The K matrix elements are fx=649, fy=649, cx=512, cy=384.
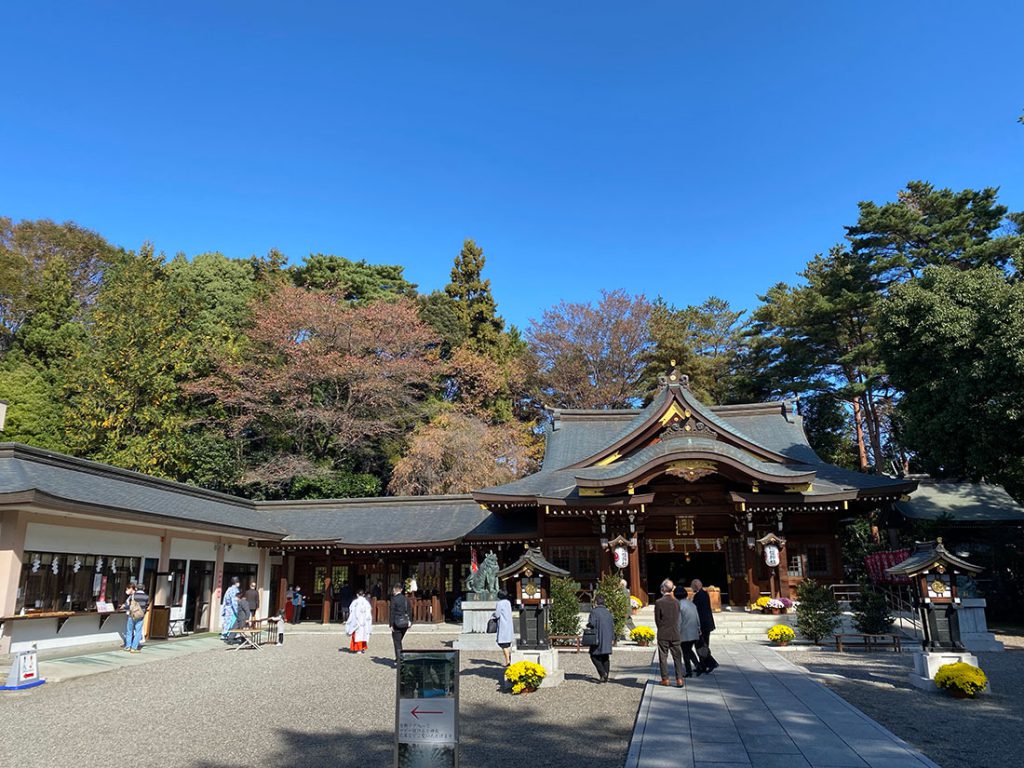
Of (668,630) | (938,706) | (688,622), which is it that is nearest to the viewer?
(938,706)

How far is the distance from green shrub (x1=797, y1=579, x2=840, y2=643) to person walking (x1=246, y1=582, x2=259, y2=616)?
52.1ft

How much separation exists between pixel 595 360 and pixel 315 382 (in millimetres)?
17527

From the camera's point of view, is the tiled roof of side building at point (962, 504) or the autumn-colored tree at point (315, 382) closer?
the tiled roof of side building at point (962, 504)

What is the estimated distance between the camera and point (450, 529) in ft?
80.0

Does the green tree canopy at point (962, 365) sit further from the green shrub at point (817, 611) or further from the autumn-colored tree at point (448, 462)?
the autumn-colored tree at point (448, 462)

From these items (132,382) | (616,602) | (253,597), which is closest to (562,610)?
(616,602)

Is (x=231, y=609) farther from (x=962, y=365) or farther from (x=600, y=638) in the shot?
(x=962, y=365)

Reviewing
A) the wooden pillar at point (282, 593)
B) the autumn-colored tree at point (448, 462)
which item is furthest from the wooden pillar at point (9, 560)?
the autumn-colored tree at point (448, 462)

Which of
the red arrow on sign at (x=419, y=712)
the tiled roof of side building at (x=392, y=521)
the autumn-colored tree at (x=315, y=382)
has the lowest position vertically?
the red arrow on sign at (x=419, y=712)

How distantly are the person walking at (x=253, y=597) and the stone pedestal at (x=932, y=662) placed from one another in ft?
58.1

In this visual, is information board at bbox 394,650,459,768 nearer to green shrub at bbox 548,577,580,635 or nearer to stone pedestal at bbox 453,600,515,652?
green shrub at bbox 548,577,580,635

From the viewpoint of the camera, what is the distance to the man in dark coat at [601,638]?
10.9m

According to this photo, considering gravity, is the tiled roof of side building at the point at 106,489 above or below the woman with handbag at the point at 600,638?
above

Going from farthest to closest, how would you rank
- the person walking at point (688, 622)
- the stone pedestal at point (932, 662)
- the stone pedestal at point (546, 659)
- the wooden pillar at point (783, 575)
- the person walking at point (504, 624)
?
the wooden pillar at point (783, 575)
the person walking at point (504, 624)
the stone pedestal at point (546, 659)
the person walking at point (688, 622)
the stone pedestal at point (932, 662)
